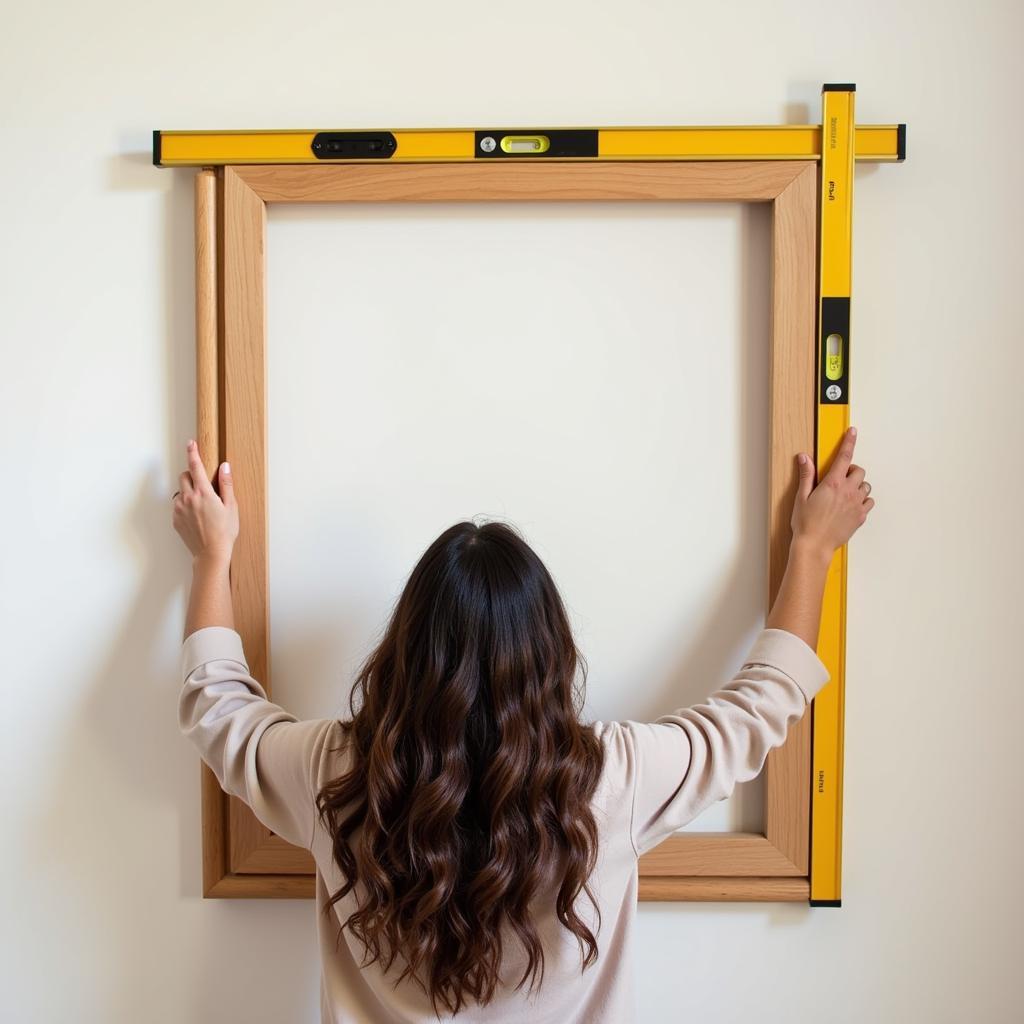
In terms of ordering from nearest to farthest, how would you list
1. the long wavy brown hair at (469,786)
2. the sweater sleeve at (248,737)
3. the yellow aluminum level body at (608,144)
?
the long wavy brown hair at (469,786) < the sweater sleeve at (248,737) < the yellow aluminum level body at (608,144)

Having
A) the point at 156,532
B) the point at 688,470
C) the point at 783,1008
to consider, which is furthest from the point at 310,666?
the point at 783,1008

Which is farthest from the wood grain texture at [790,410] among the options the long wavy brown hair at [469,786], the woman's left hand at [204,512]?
the woman's left hand at [204,512]

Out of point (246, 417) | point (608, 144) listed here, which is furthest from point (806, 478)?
point (246, 417)

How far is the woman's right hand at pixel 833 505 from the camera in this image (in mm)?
1096

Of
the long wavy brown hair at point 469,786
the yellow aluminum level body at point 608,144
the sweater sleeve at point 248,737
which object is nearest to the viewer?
the long wavy brown hair at point 469,786

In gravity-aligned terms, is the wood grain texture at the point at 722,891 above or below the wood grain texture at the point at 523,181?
below

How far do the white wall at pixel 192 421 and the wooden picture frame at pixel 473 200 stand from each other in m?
0.06

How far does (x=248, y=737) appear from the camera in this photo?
3.18 feet

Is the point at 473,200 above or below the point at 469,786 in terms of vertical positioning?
above

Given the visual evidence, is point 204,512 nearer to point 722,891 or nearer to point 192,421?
point 192,421

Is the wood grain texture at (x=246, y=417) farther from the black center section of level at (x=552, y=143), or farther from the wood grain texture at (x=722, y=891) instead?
the wood grain texture at (x=722, y=891)

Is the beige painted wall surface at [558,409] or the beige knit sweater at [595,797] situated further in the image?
the beige painted wall surface at [558,409]

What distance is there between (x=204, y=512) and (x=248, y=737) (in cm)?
31

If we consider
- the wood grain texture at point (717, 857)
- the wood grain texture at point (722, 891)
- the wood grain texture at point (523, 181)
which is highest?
the wood grain texture at point (523, 181)
